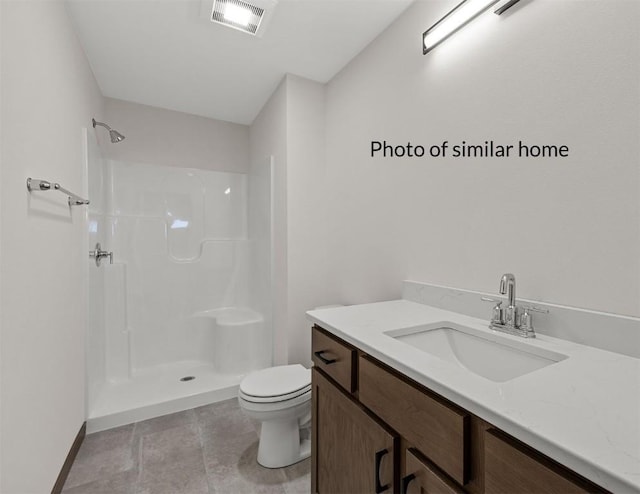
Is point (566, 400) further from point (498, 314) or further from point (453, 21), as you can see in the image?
point (453, 21)

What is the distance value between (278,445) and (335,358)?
0.87m

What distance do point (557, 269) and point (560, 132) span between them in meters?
0.44

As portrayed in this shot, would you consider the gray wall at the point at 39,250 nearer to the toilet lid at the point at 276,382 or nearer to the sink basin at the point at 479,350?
the toilet lid at the point at 276,382

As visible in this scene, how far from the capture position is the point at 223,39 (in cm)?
188

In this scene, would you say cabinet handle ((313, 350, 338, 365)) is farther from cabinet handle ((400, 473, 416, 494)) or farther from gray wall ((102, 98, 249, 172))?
gray wall ((102, 98, 249, 172))

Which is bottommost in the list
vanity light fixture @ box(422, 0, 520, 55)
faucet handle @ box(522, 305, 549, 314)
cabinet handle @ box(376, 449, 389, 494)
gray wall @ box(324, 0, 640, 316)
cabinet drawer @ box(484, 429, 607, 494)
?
cabinet handle @ box(376, 449, 389, 494)

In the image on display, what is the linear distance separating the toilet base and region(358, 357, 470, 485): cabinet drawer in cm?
90

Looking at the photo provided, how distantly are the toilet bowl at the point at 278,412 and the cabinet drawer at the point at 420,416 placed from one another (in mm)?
760

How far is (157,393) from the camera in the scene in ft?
7.55

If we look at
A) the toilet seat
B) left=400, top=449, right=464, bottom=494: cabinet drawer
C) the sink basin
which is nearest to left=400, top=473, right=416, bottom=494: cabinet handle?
left=400, top=449, right=464, bottom=494: cabinet drawer

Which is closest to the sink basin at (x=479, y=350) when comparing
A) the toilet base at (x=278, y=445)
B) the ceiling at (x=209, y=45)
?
the toilet base at (x=278, y=445)

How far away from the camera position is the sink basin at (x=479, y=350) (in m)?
0.91

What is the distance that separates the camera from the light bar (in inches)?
48.4

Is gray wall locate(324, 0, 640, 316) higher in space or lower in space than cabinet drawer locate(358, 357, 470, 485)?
higher
